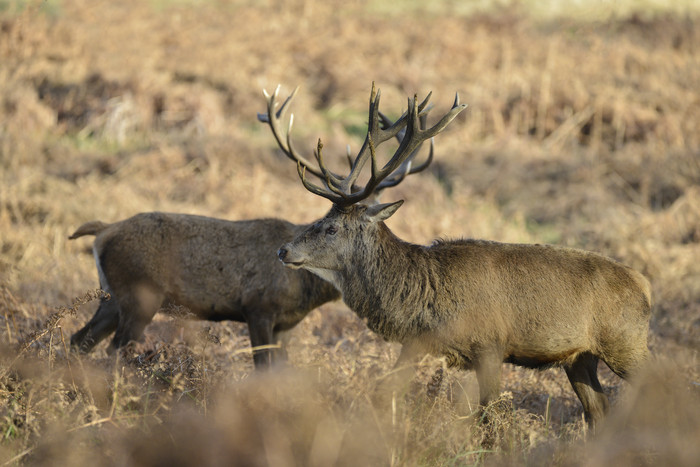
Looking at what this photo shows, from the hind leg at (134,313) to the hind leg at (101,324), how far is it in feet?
0.49

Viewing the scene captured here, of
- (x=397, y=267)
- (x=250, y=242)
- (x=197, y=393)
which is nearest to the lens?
(x=197, y=393)

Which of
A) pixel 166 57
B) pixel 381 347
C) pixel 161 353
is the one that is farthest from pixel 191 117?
pixel 161 353

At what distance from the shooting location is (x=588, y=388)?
19.2 feet

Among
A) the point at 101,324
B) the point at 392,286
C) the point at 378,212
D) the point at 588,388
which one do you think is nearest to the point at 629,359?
the point at 588,388

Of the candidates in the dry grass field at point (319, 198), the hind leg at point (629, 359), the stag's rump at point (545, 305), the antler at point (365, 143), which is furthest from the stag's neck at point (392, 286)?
the hind leg at point (629, 359)

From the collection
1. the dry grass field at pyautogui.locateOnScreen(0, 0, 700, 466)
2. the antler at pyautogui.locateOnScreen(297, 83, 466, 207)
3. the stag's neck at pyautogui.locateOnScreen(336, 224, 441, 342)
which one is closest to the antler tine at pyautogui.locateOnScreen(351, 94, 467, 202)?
the antler at pyautogui.locateOnScreen(297, 83, 466, 207)

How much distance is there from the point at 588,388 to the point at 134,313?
154 inches

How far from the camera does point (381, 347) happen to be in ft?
22.7

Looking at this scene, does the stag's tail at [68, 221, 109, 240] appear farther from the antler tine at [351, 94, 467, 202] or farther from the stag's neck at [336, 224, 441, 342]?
the antler tine at [351, 94, 467, 202]

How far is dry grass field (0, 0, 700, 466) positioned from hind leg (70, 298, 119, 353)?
0.33 m

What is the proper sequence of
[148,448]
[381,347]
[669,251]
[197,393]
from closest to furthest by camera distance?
[148,448], [197,393], [381,347], [669,251]

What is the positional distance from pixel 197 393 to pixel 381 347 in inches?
102

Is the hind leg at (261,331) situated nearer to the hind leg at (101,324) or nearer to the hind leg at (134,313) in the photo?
the hind leg at (134,313)

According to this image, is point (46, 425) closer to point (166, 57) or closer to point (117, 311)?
point (117, 311)
